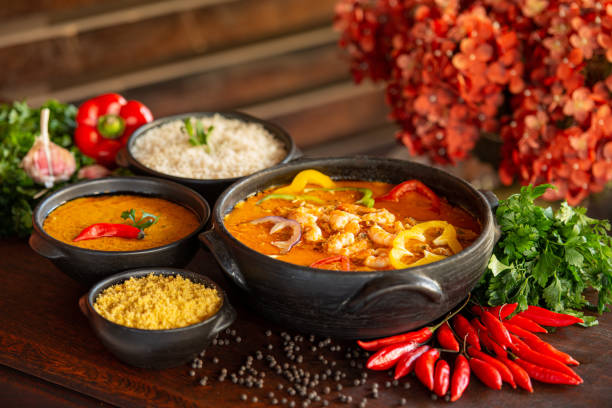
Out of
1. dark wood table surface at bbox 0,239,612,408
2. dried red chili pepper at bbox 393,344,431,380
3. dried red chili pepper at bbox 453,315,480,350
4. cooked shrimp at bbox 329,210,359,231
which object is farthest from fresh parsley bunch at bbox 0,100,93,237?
dried red chili pepper at bbox 453,315,480,350

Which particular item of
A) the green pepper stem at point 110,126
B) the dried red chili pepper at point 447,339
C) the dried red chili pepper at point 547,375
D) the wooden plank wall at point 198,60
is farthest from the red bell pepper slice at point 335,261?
the wooden plank wall at point 198,60

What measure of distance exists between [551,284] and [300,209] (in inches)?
32.6

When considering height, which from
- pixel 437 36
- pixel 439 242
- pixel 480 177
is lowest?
pixel 480 177

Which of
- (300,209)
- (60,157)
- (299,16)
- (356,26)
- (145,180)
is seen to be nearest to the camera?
(300,209)

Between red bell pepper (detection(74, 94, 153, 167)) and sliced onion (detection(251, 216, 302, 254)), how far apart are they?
1.12 metres

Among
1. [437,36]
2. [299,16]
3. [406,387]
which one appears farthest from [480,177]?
[299,16]

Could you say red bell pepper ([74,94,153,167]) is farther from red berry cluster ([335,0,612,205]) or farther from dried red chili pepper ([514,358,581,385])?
dried red chili pepper ([514,358,581,385])

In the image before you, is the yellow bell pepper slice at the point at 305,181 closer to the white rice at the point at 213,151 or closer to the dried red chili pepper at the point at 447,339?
the white rice at the point at 213,151

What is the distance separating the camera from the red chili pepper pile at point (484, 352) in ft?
5.78

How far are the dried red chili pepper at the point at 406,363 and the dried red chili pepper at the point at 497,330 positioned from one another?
0.72ft

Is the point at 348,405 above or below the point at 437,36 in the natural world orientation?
below

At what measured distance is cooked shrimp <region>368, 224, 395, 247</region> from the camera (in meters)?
1.96

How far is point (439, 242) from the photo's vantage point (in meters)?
1.98

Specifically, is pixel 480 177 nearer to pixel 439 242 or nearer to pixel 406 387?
pixel 439 242
